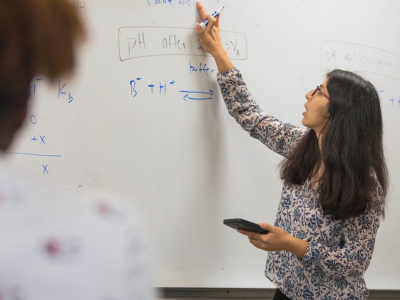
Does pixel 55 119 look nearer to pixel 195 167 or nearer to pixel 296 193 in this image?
pixel 195 167

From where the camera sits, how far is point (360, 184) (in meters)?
0.85

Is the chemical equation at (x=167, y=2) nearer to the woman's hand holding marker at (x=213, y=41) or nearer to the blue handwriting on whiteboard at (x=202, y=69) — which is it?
the woman's hand holding marker at (x=213, y=41)

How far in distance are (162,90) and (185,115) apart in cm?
12

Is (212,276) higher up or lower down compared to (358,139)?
lower down

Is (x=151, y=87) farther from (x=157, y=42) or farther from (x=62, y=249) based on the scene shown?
(x=62, y=249)

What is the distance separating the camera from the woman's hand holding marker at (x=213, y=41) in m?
1.06

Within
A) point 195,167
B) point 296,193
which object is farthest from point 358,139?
point 195,167

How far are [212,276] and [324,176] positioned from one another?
0.56 metres

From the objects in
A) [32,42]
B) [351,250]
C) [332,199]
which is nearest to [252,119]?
[332,199]

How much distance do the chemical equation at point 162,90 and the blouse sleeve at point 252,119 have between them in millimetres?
83

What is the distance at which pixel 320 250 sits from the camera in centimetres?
85

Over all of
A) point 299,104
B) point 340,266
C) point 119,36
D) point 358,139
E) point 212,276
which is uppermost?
point 119,36

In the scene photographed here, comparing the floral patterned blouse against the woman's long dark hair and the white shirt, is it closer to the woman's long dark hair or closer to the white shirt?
the woman's long dark hair

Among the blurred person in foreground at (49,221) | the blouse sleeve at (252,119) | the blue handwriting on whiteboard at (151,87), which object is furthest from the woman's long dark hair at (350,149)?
the blurred person in foreground at (49,221)
